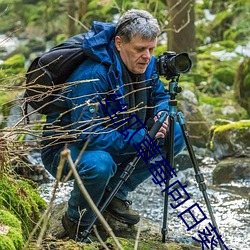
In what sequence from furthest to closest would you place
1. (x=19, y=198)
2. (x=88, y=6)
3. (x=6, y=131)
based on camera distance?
(x=88, y=6) < (x=19, y=198) < (x=6, y=131)

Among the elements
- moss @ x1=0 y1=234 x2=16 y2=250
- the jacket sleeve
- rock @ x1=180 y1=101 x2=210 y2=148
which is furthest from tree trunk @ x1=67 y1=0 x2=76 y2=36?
moss @ x1=0 y1=234 x2=16 y2=250

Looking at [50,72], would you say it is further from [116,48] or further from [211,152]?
[211,152]

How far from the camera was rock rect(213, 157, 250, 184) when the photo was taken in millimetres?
6207

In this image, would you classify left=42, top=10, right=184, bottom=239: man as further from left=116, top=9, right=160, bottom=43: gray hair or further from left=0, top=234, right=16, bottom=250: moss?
left=0, top=234, right=16, bottom=250: moss

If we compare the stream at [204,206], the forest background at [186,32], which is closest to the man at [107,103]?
the stream at [204,206]

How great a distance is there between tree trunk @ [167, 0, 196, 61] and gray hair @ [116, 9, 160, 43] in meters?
6.72

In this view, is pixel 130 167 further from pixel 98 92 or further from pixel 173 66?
pixel 173 66

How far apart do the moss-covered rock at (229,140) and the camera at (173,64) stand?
142 inches

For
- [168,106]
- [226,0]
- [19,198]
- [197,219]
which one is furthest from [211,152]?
[226,0]

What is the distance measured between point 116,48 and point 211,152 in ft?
13.4

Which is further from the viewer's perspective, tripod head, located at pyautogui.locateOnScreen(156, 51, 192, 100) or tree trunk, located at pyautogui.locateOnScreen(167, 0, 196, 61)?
tree trunk, located at pyautogui.locateOnScreen(167, 0, 196, 61)

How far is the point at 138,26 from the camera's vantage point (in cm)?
335

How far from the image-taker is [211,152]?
7.32 m

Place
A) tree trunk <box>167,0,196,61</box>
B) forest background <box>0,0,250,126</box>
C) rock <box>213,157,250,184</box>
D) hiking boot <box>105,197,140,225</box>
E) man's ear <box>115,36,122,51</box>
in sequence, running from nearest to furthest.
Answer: man's ear <box>115,36,122,51</box>
hiking boot <box>105,197,140,225</box>
rock <box>213,157,250,184</box>
forest background <box>0,0,250,126</box>
tree trunk <box>167,0,196,61</box>
